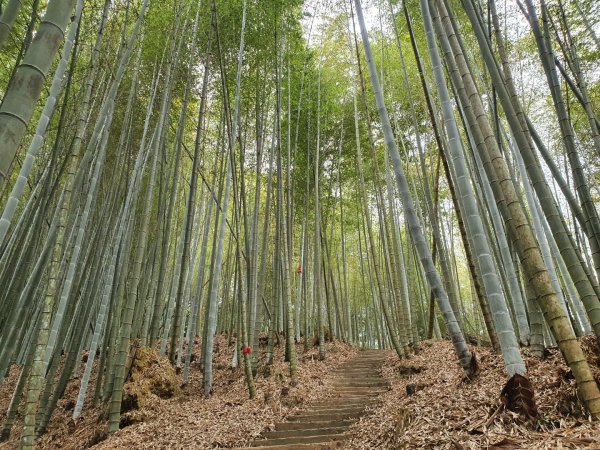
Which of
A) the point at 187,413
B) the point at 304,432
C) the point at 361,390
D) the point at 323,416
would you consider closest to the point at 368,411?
the point at 323,416

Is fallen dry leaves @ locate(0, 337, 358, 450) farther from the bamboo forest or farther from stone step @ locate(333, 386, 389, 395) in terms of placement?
stone step @ locate(333, 386, 389, 395)

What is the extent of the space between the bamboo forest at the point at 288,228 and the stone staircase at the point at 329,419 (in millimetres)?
32

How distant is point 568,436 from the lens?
Result: 53.8 inches

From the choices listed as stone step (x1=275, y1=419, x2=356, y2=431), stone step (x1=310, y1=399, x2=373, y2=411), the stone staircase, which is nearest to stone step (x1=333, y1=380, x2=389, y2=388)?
the stone staircase

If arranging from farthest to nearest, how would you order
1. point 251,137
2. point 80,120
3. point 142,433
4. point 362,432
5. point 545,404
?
A: point 251,137 < point 142,433 < point 362,432 < point 80,120 < point 545,404

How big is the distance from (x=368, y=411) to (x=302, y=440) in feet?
2.85

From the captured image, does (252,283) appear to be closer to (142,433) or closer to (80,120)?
(142,433)

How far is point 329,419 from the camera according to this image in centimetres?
363

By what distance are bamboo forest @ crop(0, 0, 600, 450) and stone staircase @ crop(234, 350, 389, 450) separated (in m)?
0.03

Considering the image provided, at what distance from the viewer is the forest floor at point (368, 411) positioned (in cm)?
160

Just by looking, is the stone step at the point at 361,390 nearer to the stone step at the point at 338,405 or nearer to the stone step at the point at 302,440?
the stone step at the point at 338,405

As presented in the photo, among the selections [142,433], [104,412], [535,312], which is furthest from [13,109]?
[104,412]

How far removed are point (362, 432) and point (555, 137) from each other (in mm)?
7591

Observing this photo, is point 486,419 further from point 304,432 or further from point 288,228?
point 288,228
